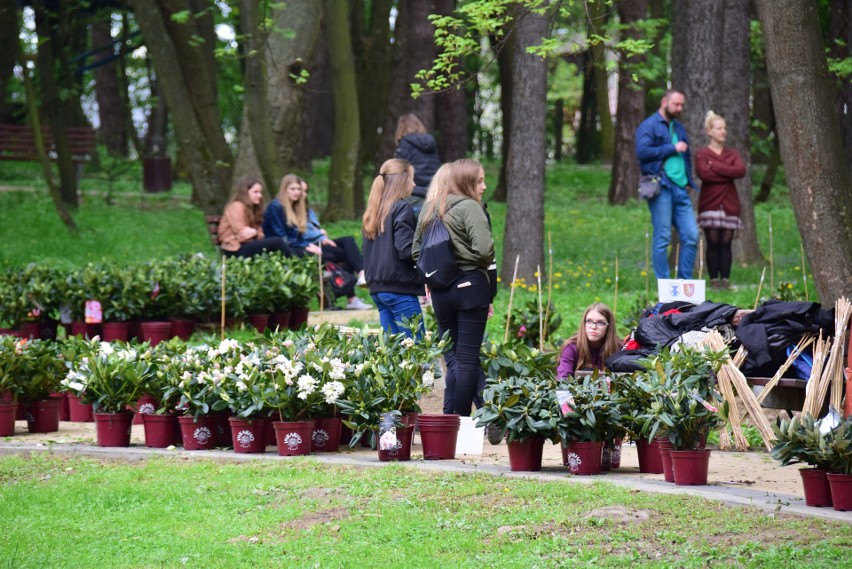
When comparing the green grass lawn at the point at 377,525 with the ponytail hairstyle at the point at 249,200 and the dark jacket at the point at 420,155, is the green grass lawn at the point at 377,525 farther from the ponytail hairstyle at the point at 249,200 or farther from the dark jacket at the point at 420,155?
the ponytail hairstyle at the point at 249,200

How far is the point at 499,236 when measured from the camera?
20.0m

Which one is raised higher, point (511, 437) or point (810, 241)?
point (810, 241)

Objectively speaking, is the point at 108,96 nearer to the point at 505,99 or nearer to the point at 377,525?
the point at 505,99

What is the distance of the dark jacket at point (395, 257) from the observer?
895 centimetres

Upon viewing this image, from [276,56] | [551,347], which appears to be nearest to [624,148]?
[276,56]

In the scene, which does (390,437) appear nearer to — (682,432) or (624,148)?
(682,432)

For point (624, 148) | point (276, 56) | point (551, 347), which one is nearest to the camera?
point (551, 347)

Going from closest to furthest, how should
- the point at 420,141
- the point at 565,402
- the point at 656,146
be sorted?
the point at 565,402
the point at 420,141
the point at 656,146

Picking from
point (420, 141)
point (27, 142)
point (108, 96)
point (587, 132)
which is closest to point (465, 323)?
point (420, 141)

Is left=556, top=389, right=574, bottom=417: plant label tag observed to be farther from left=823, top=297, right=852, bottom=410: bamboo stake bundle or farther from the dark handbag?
the dark handbag

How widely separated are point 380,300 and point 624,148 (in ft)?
56.1

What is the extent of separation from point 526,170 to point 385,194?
20.1 ft

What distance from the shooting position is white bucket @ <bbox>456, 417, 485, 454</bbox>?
7805 millimetres

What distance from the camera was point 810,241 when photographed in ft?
29.0
